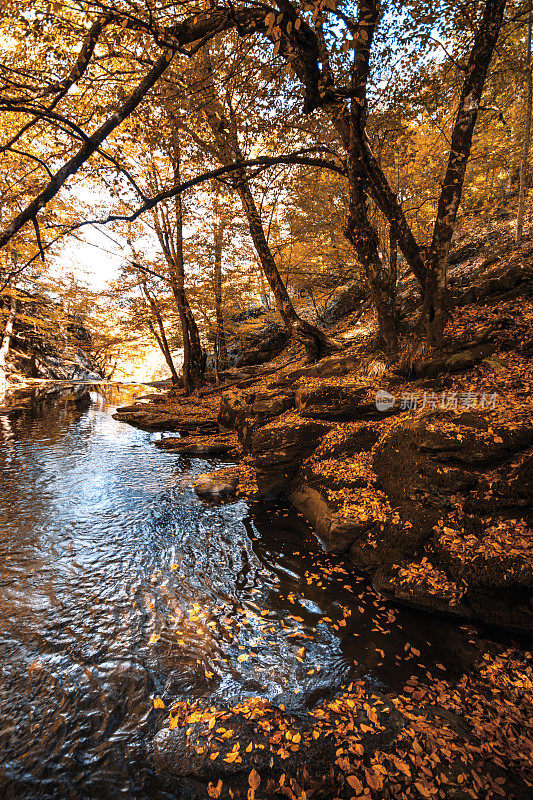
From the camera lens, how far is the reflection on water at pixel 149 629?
2.78m

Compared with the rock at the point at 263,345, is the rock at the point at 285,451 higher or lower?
lower

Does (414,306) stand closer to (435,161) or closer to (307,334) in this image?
(307,334)

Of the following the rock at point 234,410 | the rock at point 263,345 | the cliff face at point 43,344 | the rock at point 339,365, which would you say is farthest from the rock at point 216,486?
the cliff face at point 43,344

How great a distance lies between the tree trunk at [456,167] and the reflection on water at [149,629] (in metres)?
5.15

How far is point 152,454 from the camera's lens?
400 inches

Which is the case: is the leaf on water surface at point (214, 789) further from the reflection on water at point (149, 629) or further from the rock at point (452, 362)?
the rock at point (452, 362)

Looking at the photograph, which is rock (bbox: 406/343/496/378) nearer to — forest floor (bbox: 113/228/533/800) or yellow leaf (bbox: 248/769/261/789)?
forest floor (bbox: 113/228/533/800)

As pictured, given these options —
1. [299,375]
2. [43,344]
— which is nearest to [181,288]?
[299,375]

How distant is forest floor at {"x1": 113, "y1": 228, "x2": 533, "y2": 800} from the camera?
8.57 ft

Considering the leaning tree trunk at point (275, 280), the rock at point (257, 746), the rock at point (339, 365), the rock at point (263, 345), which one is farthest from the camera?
the rock at point (263, 345)

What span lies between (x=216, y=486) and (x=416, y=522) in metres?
4.31

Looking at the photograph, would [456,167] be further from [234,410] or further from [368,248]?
[234,410]

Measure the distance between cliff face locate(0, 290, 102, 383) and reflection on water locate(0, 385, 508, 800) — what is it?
18.0 m

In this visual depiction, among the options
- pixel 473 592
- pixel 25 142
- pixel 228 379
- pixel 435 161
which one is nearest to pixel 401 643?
pixel 473 592
